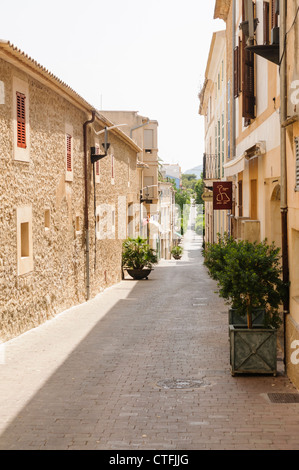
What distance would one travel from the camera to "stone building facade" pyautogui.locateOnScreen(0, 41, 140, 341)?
1223cm

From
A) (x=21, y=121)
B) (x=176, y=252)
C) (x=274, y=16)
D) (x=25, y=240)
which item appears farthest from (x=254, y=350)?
(x=176, y=252)

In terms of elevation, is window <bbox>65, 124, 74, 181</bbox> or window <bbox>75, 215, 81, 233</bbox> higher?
window <bbox>65, 124, 74, 181</bbox>

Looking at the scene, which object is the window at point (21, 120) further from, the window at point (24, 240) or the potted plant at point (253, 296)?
the potted plant at point (253, 296)

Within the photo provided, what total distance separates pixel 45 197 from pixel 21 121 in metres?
2.52

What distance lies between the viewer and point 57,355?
37.5 ft

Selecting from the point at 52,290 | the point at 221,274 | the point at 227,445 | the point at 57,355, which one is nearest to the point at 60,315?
the point at 52,290

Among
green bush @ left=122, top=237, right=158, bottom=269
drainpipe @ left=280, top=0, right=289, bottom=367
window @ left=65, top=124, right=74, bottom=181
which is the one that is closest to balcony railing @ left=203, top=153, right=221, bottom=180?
green bush @ left=122, top=237, right=158, bottom=269

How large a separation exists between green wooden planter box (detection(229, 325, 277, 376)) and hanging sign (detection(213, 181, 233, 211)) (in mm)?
11376

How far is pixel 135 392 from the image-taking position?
8758 millimetres

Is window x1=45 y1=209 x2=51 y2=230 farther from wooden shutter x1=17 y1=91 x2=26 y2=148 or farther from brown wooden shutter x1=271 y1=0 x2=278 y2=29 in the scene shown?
brown wooden shutter x1=271 y1=0 x2=278 y2=29

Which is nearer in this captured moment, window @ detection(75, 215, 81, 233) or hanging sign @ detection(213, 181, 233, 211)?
window @ detection(75, 215, 81, 233)

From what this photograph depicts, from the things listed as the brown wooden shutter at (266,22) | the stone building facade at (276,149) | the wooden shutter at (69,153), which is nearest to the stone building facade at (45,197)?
the wooden shutter at (69,153)

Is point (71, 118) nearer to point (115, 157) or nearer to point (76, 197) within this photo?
point (76, 197)

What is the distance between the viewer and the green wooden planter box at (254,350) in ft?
30.5
